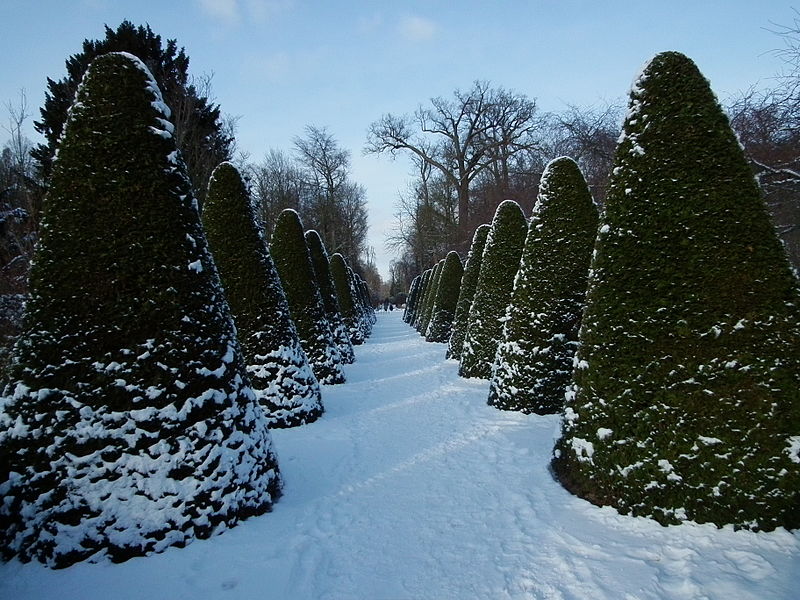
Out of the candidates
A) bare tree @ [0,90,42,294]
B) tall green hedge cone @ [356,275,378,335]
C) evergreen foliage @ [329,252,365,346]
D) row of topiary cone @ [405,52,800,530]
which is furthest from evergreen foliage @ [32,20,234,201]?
row of topiary cone @ [405,52,800,530]

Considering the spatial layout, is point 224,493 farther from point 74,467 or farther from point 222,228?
point 222,228

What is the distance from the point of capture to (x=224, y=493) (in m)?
3.82

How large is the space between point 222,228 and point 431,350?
1104 cm

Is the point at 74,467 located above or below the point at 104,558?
above

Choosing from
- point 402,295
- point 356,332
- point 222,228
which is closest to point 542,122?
point 356,332

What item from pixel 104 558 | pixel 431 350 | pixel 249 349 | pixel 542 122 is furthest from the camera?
pixel 542 122

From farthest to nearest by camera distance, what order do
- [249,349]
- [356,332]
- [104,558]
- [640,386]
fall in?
1. [356,332]
2. [249,349]
3. [640,386]
4. [104,558]

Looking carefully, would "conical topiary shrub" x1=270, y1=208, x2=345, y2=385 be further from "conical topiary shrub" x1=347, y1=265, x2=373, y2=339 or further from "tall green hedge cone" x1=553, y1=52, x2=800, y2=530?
"conical topiary shrub" x1=347, y1=265, x2=373, y2=339

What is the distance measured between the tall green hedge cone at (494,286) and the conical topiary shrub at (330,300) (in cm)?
428

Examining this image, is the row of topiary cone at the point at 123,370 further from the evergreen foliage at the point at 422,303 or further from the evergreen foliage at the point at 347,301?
the evergreen foliage at the point at 422,303

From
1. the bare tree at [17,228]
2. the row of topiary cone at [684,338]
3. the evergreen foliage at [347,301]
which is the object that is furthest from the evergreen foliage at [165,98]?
the row of topiary cone at [684,338]

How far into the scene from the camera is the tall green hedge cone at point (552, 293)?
720cm

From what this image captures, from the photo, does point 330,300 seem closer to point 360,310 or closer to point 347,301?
point 347,301

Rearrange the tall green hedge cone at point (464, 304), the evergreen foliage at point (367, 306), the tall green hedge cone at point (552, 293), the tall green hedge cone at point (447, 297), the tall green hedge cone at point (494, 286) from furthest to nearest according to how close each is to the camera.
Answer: the evergreen foliage at point (367, 306), the tall green hedge cone at point (447, 297), the tall green hedge cone at point (464, 304), the tall green hedge cone at point (494, 286), the tall green hedge cone at point (552, 293)
